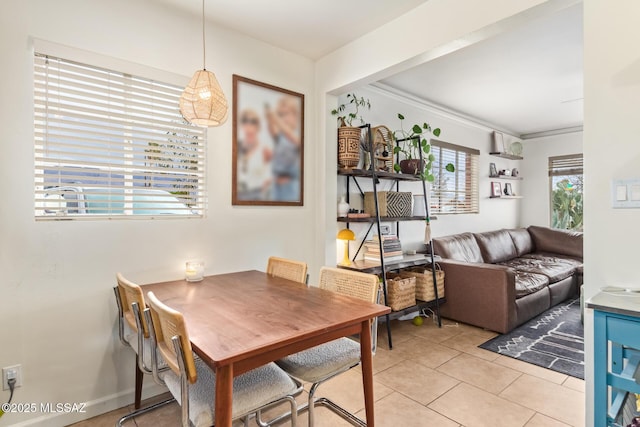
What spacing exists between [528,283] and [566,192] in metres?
3.08

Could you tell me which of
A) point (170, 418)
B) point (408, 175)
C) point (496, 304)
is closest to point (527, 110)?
point (408, 175)

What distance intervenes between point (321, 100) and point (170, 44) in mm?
1269

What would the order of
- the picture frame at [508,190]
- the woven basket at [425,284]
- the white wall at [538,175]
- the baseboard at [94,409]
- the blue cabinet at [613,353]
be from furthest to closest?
the white wall at [538,175]
the picture frame at [508,190]
the woven basket at [425,284]
the baseboard at [94,409]
the blue cabinet at [613,353]

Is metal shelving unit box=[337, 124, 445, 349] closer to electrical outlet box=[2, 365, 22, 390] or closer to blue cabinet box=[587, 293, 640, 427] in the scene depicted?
blue cabinet box=[587, 293, 640, 427]

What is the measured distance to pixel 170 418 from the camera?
1991 millimetres

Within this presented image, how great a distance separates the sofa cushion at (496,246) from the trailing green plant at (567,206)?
4.34 feet

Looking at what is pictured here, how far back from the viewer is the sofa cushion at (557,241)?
5.19 m

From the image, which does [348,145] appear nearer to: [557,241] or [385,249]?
[385,249]

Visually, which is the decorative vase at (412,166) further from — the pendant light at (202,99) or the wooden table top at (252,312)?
the pendant light at (202,99)

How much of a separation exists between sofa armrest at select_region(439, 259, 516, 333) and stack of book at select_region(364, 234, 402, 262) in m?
0.69

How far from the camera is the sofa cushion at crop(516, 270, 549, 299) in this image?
137 inches

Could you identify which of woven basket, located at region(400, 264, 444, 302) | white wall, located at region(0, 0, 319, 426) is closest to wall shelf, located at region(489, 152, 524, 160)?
woven basket, located at region(400, 264, 444, 302)

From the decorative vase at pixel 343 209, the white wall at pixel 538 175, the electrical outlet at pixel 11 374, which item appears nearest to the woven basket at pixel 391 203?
the decorative vase at pixel 343 209

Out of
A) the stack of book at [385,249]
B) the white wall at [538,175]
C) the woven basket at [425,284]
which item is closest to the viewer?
the stack of book at [385,249]
